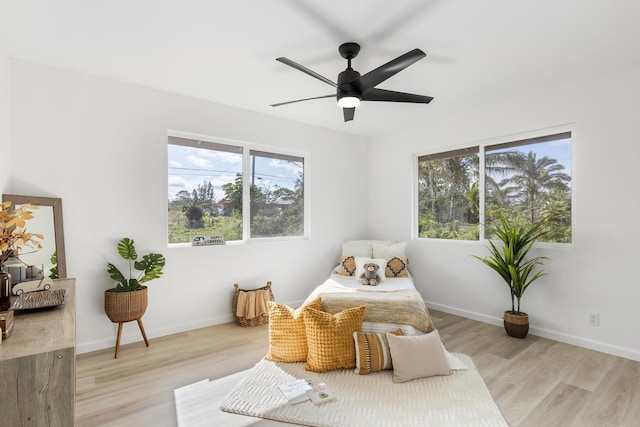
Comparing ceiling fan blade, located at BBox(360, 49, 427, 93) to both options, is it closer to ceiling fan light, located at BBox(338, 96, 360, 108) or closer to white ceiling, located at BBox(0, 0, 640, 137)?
ceiling fan light, located at BBox(338, 96, 360, 108)

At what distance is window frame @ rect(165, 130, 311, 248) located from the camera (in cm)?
352

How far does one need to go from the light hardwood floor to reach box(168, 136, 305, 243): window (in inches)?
46.1

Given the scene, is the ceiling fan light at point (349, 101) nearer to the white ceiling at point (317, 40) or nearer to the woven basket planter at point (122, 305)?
the white ceiling at point (317, 40)

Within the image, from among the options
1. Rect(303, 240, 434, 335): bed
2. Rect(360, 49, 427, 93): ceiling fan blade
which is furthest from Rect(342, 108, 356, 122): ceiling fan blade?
Rect(303, 240, 434, 335): bed

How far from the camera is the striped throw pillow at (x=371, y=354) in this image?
242 cm

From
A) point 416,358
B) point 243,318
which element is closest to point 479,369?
point 416,358

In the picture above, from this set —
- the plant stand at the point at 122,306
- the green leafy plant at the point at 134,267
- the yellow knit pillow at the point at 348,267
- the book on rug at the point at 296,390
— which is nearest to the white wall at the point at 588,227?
the yellow knit pillow at the point at 348,267

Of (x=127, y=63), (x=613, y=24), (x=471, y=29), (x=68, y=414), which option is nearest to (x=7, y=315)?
(x=68, y=414)

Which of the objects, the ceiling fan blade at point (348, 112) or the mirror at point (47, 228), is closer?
the mirror at point (47, 228)

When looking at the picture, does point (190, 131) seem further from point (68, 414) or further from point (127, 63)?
point (68, 414)

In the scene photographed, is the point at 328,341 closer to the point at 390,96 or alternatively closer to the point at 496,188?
the point at 390,96

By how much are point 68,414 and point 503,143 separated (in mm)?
4232

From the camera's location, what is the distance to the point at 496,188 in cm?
376

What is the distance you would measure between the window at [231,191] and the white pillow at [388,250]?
105 cm
